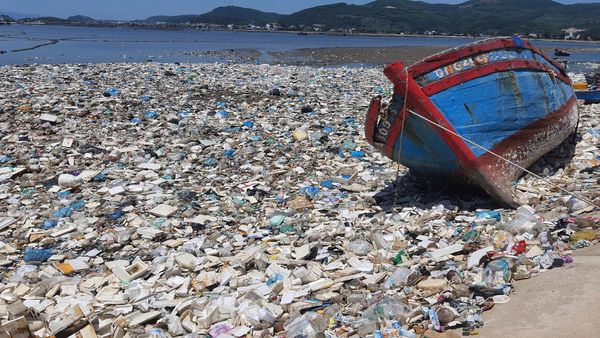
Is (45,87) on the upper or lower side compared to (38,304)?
upper

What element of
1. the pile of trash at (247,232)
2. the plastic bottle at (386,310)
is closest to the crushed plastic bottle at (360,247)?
the pile of trash at (247,232)

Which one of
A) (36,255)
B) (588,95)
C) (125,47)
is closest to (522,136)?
(588,95)

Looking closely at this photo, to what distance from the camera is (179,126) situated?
1067 centimetres

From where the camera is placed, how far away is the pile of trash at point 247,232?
12.7 feet

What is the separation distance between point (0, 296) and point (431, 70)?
495cm

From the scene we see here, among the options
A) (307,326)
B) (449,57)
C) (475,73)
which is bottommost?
(307,326)

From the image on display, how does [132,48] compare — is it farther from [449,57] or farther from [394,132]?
[449,57]

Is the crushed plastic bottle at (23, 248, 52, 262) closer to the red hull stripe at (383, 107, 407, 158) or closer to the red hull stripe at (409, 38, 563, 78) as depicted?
the red hull stripe at (383, 107, 407, 158)

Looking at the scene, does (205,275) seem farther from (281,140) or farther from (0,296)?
(281,140)

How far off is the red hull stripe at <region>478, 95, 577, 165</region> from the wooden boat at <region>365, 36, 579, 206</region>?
0.01 metres

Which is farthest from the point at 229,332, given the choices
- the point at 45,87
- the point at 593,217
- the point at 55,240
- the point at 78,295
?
the point at 45,87

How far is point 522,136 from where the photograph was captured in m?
6.82

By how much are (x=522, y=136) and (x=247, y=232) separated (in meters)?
3.82

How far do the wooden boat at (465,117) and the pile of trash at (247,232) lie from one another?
18.6 inches
